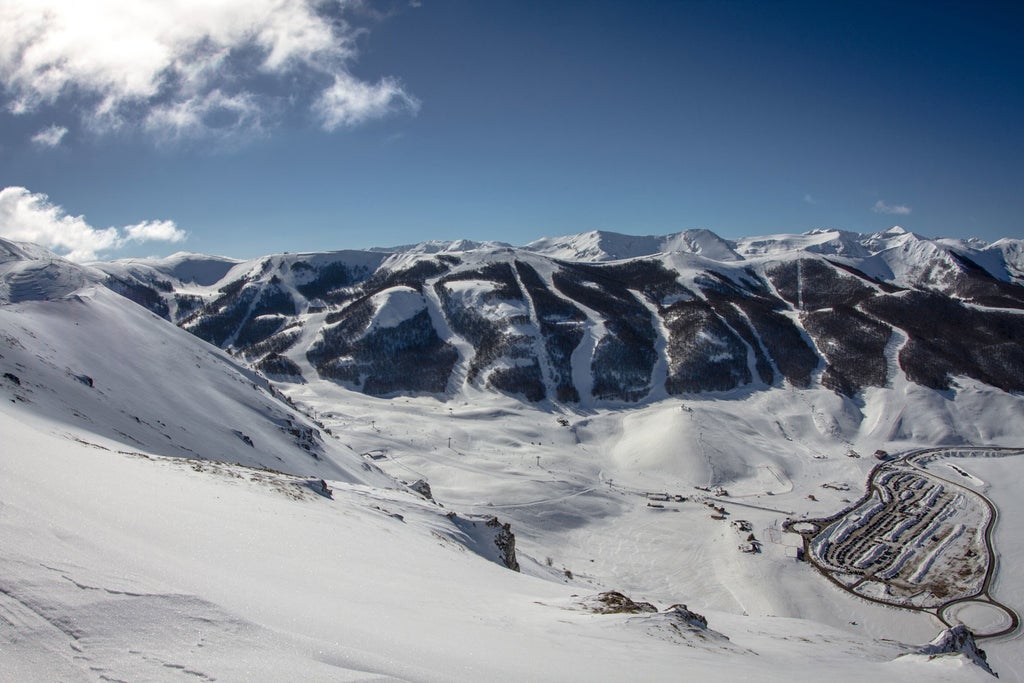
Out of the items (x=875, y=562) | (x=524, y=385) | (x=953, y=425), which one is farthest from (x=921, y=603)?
(x=524, y=385)

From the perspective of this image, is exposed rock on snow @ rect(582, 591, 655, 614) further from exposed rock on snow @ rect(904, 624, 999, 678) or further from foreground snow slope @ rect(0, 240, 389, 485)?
foreground snow slope @ rect(0, 240, 389, 485)

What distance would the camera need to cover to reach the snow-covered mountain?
7895 mm

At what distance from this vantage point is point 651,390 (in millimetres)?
120438

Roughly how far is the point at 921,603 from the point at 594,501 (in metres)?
34.2

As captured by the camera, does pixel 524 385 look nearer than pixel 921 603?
No

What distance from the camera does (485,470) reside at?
77750 millimetres

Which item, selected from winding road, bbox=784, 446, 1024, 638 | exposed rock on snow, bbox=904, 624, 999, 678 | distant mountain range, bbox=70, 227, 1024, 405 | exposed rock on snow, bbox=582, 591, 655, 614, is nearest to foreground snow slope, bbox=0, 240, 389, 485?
exposed rock on snow, bbox=582, 591, 655, 614

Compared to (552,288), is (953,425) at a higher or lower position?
lower

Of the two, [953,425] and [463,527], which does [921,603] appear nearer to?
[463,527]

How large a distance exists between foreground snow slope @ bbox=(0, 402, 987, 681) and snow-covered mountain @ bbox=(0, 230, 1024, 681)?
0.07 m

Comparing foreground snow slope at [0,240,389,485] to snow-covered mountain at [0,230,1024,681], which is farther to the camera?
foreground snow slope at [0,240,389,485]

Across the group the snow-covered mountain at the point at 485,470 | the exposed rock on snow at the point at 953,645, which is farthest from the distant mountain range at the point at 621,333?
the exposed rock on snow at the point at 953,645

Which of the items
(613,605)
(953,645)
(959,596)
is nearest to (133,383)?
(613,605)

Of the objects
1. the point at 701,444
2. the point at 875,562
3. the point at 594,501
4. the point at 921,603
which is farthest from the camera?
the point at 701,444
